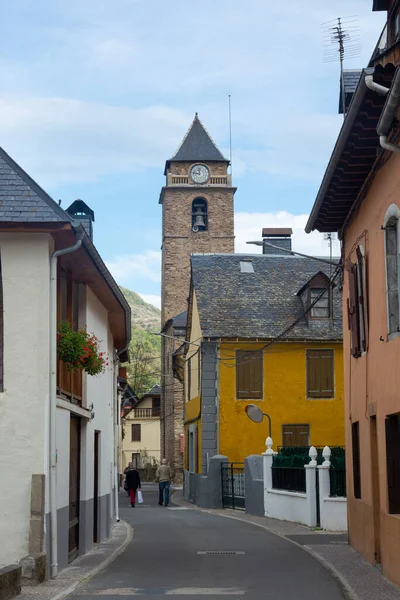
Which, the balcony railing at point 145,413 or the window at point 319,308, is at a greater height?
the window at point 319,308

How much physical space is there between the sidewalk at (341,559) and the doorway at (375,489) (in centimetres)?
31

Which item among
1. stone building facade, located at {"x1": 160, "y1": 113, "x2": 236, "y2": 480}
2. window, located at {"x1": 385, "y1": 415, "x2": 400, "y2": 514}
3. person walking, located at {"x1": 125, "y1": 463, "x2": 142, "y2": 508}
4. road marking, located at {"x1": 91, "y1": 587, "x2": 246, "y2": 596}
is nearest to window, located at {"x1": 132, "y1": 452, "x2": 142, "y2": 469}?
stone building facade, located at {"x1": 160, "y1": 113, "x2": 236, "y2": 480}

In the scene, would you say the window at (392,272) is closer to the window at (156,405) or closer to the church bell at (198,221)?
the church bell at (198,221)

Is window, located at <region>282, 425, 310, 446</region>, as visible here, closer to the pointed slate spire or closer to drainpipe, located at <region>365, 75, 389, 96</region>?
drainpipe, located at <region>365, 75, 389, 96</region>

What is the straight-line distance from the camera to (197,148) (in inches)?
2781

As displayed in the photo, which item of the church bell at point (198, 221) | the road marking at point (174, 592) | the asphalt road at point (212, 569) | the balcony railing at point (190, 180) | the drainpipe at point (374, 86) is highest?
the balcony railing at point (190, 180)

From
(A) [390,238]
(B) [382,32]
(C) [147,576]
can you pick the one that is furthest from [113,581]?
(B) [382,32]

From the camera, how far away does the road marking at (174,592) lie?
471 inches

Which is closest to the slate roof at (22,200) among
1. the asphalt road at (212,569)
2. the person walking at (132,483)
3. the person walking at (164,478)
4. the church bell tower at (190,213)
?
the asphalt road at (212,569)

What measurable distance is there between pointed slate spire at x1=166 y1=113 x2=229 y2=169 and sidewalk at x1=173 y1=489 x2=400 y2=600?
1805 inches

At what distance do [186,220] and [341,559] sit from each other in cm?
5269

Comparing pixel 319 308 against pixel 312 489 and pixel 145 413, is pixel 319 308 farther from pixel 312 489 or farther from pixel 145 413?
pixel 145 413

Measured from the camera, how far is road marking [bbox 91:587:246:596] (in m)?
12.0

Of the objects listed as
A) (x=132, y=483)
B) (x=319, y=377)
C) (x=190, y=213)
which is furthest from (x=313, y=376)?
(x=190, y=213)
